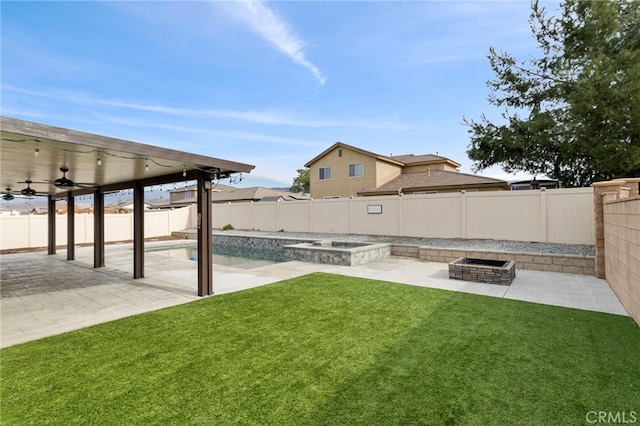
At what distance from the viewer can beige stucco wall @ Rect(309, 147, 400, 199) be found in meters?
22.8

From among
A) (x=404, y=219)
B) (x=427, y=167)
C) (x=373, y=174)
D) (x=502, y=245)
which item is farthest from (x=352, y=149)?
(x=502, y=245)

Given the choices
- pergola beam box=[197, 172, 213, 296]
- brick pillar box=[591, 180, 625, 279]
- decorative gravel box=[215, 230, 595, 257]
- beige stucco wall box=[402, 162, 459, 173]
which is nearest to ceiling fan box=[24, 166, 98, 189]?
pergola beam box=[197, 172, 213, 296]

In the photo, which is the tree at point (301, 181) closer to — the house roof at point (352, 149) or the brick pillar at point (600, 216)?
the house roof at point (352, 149)

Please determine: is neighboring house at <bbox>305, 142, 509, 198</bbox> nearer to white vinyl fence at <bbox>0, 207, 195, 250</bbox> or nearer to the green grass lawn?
white vinyl fence at <bbox>0, 207, 195, 250</bbox>

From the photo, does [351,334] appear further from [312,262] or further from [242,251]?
[242,251]

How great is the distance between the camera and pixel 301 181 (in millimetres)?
42812

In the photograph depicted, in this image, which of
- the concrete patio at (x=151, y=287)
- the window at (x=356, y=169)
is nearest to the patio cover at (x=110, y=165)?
the concrete patio at (x=151, y=287)

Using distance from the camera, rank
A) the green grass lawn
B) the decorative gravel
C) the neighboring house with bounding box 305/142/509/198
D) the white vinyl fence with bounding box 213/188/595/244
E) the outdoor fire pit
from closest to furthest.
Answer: the green grass lawn, the outdoor fire pit, the decorative gravel, the white vinyl fence with bounding box 213/188/595/244, the neighboring house with bounding box 305/142/509/198

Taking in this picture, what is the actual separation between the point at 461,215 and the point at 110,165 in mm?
11108

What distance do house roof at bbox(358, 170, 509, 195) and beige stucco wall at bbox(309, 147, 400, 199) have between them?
3.10 ft

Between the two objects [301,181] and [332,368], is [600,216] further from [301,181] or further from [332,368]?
[301,181]

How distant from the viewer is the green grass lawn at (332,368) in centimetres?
258

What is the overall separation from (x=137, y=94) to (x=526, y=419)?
805 inches

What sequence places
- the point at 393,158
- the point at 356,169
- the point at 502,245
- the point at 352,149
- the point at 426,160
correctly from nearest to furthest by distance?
the point at 502,245, the point at 356,169, the point at 352,149, the point at 426,160, the point at 393,158
